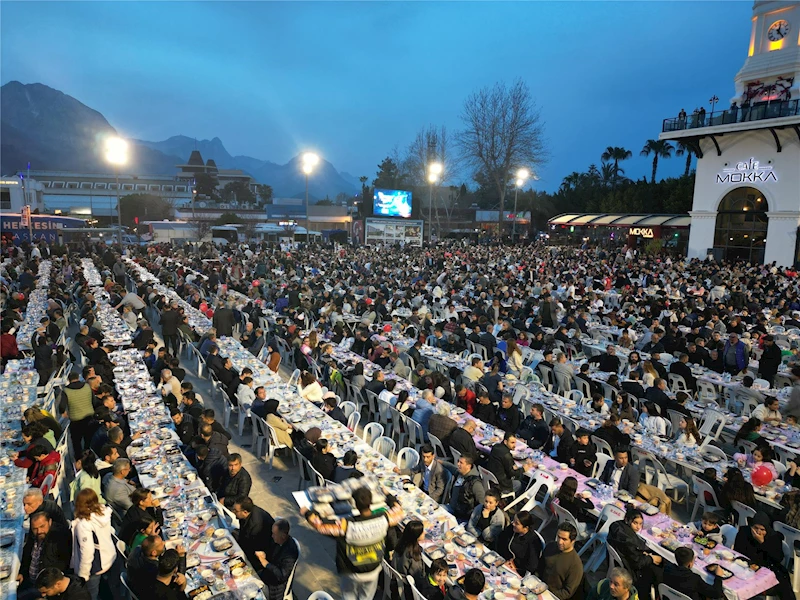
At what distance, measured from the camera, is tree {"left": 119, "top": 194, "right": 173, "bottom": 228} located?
67438 millimetres

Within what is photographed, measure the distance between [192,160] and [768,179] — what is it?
10150 centimetres

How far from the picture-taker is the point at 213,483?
6.28 metres

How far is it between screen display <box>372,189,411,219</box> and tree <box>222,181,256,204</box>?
5197cm

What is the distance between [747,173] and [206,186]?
81.2m

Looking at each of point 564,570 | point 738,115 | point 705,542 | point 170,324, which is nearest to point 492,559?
point 564,570

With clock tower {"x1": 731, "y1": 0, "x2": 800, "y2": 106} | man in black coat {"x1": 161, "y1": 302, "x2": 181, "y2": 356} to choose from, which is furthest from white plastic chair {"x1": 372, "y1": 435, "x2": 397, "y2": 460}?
clock tower {"x1": 731, "y1": 0, "x2": 800, "y2": 106}

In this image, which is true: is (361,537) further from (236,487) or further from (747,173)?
(747,173)

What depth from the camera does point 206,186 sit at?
296ft

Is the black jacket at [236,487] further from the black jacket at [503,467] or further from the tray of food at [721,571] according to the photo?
the tray of food at [721,571]

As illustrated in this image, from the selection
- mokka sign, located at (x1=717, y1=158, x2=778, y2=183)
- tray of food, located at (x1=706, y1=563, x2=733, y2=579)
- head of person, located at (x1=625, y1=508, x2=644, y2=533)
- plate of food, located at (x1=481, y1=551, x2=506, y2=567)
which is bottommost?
plate of food, located at (x1=481, y1=551, x2=506, y2=567)

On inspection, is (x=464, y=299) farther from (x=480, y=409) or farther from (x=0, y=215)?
(x=0, y=215)

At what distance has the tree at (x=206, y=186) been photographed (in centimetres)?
8931

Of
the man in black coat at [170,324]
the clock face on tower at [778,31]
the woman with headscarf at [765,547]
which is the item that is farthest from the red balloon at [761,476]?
the clock face on tower at [778,31]

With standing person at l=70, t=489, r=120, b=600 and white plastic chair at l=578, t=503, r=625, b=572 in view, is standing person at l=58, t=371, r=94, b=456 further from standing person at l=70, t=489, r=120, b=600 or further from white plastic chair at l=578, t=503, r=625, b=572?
white plastic chair at l=578, t=503, r=625, b=572
